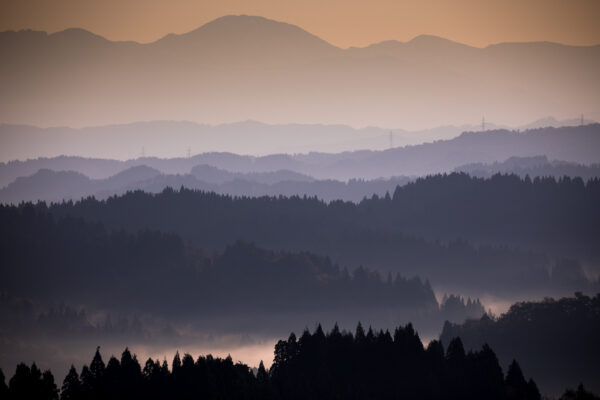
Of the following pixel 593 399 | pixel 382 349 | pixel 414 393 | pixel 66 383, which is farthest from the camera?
pixel 382 349

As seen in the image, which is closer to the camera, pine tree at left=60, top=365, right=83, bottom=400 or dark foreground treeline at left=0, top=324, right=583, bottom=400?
pine tree at left=60, top=365, right=83, bottom=400

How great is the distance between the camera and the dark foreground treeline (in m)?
145

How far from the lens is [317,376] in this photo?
16125cm

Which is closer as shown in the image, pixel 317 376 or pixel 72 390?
pixel 72 390

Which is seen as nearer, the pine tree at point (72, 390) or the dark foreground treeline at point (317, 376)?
the pine tree at point (72, 390)

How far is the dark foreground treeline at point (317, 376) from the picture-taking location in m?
145

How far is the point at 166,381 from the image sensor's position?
15012cm

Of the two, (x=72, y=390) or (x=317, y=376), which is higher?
(x=317, y=376)

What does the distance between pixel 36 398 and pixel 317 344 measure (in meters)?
51.4

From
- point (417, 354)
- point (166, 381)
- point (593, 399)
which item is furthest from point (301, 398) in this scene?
point (593, 399)

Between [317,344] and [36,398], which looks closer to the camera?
[36,398]

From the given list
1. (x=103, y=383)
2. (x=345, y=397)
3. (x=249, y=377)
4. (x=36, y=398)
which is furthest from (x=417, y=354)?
(x=36, y=398)

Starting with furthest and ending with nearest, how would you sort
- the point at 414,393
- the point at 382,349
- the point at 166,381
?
the point at 382,349 → the point at 414,393 → the point at 166,381

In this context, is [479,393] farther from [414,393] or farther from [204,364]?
[204,364]
